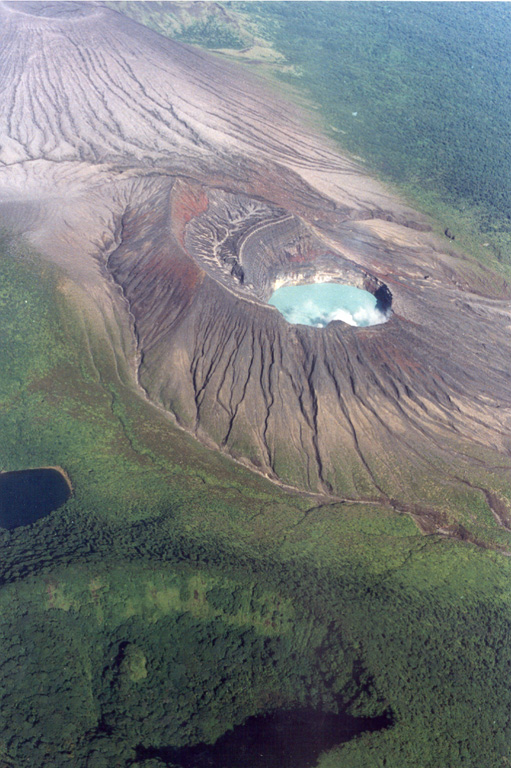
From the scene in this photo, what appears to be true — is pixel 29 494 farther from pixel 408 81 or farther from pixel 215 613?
pixel 408 81

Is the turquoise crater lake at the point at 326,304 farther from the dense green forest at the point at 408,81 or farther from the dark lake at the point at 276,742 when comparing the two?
the dark lake at the point at 276,742

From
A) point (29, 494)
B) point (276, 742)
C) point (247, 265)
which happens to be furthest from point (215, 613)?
point (247, 265)

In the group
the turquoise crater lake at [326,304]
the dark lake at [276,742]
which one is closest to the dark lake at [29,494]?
the dark lake at [276,742]

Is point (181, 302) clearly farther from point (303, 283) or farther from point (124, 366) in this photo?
point (303, 283)

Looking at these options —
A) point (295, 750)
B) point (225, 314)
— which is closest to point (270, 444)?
point (225, 314)

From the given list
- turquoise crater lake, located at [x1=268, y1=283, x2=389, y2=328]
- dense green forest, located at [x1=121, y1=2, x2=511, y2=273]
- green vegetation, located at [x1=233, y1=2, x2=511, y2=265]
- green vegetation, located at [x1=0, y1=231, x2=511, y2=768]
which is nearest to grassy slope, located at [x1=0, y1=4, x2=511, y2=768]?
green vegetation, located at [x1=0, y1=231, x2=511, y2=768]

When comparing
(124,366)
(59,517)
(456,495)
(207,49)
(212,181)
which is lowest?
(59,517)
